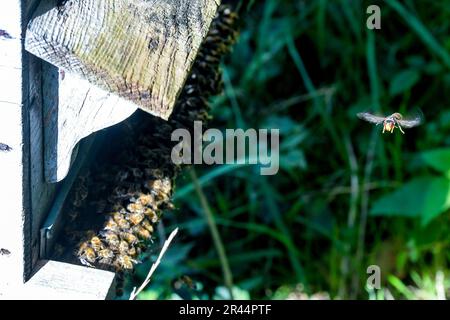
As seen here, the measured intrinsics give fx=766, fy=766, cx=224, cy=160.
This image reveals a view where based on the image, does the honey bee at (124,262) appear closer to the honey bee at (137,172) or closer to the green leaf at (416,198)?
the honey bee at (137,172)

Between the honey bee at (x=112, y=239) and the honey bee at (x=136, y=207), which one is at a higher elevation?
the honey bee at (x=136, y=207)

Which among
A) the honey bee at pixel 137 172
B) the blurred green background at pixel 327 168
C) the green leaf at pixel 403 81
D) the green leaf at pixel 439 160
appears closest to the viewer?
the honey bee at pixel 137 172

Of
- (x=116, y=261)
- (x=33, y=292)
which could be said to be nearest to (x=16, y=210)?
(x=33, y=292)

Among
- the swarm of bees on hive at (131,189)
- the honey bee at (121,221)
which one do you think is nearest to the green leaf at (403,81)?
the swarm of bees on hive at (131,189)

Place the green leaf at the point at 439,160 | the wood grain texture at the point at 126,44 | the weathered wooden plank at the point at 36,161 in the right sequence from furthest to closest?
the green leaf at the point at 439,160
the weathered wooden plank at the point at 36,161
the wood grain texture at the point at 126,44

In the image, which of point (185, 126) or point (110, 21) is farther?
point (185, 126)

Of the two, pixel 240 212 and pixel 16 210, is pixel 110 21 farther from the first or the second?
pixel 240 212

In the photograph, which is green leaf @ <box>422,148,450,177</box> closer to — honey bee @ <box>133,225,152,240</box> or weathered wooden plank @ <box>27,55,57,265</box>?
honey bee @ <box>133,225,152,240</box>
